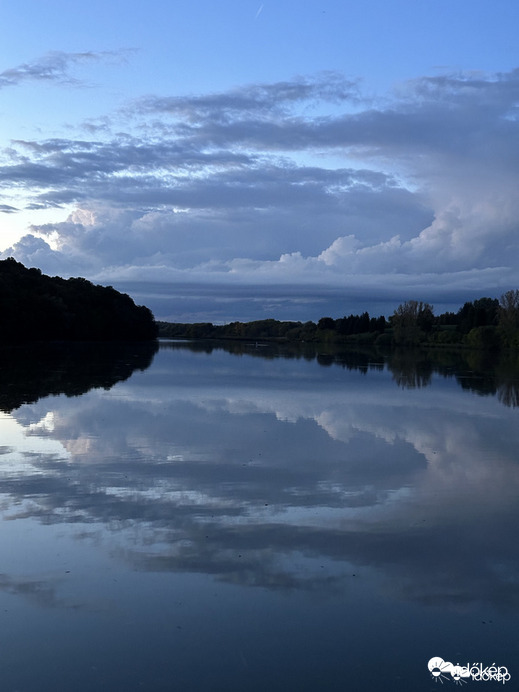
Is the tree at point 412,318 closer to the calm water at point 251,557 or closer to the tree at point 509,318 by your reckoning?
the tree at point 509,318

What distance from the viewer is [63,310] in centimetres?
7219

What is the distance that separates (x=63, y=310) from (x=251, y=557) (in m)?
69.2

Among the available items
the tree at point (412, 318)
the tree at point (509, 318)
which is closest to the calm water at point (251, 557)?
the tree at point (509, 318)

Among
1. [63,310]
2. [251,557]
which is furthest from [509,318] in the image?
[251,557]

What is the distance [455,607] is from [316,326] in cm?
14067

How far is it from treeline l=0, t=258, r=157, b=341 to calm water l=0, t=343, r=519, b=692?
47421mm

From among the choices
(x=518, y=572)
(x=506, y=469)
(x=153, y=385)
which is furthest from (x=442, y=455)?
(x=153, y=385)

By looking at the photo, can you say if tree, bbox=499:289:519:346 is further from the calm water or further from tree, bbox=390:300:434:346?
the calm water

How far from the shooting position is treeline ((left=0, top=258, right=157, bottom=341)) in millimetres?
58875

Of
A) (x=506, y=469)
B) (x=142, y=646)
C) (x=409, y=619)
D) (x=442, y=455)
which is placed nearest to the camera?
(x=142, y=646)

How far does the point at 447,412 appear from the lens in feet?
59.2

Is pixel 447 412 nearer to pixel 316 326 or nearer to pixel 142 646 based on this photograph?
pixel 142 646

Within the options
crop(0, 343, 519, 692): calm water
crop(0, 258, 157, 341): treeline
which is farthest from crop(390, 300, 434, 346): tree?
crop(0, 343, 519, 692): calm water

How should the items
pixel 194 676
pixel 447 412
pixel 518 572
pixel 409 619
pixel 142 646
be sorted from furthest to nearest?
pixel 447 412 → pixel 518 572 → pixel 409 619 → pixel 142 646 → pixel 194 676
